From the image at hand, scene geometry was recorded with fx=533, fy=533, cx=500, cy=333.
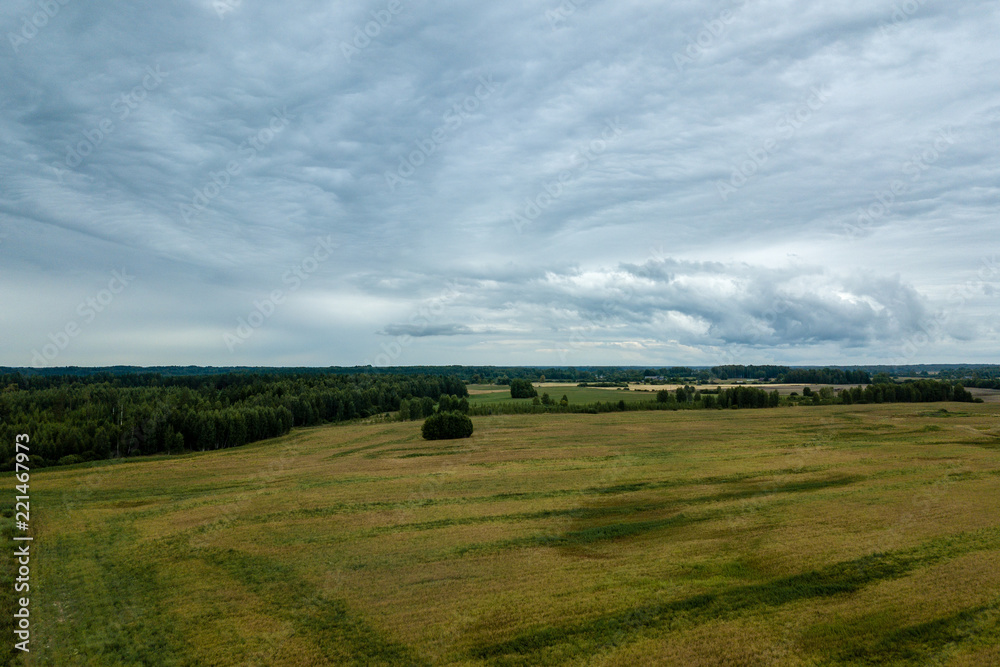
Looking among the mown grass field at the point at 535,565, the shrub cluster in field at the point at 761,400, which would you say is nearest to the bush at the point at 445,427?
the mown grass field at the point at 535,565

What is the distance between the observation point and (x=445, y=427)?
8031 centimetres

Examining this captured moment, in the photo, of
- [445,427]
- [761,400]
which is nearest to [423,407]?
[445,427]

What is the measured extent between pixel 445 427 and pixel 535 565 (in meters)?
56.4

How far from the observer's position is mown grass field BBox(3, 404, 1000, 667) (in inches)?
698

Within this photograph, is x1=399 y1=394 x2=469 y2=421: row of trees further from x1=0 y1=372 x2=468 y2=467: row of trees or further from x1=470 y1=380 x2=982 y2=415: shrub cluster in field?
x1=470 y1=380 x2=982 y2=415: shrub cluster in field

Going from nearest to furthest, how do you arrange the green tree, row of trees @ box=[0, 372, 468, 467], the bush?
1. row of trees @ box=[0, 372, 468, 467]
2. the bush
3. the green tree

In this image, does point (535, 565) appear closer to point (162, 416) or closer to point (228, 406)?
point (162, 416)


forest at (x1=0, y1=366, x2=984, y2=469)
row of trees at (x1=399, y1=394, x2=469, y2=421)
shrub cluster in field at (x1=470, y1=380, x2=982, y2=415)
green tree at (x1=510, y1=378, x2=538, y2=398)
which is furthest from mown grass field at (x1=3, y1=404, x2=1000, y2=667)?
green tree at (x1=510, y1=378, x2=538, y2=398)

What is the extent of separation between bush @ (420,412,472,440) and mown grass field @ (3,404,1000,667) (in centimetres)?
2725

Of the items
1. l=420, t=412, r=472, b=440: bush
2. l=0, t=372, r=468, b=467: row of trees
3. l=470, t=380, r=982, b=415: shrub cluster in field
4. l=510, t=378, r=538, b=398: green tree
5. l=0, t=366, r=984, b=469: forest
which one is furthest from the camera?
l=510, t=378, r=538, b=398: green tree

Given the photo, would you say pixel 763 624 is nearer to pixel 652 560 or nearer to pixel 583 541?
pixel 652 560

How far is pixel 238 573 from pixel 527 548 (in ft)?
45.8

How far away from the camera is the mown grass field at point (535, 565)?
17.7m

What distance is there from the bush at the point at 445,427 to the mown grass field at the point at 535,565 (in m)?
27.3
